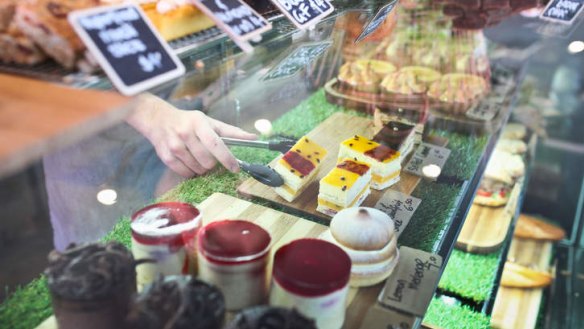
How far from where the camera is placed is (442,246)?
2.17 meters

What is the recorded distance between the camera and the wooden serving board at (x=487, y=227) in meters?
2.97

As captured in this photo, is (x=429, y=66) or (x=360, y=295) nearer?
(x=360, y=295)

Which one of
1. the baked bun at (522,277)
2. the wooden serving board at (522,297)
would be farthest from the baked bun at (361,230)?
the baked bun at (522,277)

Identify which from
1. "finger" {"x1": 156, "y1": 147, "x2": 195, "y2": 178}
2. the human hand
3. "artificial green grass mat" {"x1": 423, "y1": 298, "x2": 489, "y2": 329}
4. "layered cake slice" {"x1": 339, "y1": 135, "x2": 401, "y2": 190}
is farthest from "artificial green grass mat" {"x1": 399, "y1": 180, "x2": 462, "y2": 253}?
"finger" {"x1": 156, "y1": 147, "x2": 195, "y2": 178}

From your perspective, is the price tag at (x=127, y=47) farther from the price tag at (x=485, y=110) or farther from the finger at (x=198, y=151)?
the price tag at (x=485, y=110)

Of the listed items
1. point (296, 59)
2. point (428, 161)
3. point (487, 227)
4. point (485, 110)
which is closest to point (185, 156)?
point (296, 59)

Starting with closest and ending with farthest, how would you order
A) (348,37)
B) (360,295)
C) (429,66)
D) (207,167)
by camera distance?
(360,295), (348,37), (207,167), (429,66)

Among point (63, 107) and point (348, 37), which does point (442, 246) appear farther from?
point (63, 107)

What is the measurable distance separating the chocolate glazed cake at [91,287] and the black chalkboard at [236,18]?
68 centimetres

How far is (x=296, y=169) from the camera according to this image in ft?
8.02

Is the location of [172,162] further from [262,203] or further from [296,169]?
[296,169]

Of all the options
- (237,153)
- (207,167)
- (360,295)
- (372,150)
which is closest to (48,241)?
(207,167)

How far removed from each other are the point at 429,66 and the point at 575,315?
68.4 inches

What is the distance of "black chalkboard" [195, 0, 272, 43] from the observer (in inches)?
53.1
